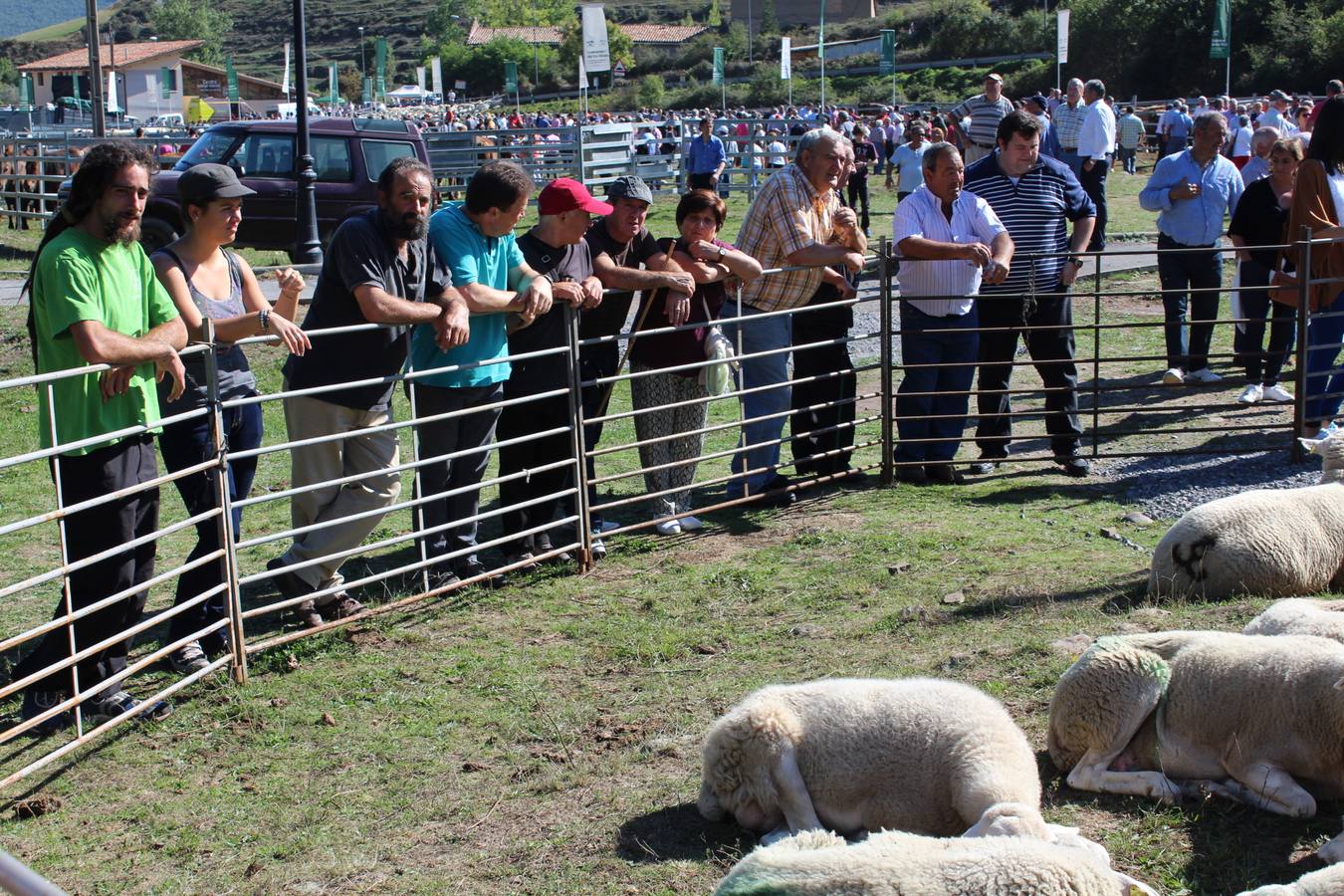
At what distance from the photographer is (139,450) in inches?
209

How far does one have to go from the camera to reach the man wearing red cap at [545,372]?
703 cm

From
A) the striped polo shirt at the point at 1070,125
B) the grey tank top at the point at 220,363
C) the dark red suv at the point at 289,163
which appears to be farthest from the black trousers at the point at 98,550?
the dark red suv at the point at 289,163

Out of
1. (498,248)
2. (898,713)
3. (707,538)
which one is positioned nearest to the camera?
(898,713)

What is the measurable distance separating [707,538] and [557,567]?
93 cm

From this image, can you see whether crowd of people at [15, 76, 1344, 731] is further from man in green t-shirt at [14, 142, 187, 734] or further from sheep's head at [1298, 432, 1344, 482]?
sheep's head at [1298, 432, 1344, 482]

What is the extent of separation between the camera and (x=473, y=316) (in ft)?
22.0

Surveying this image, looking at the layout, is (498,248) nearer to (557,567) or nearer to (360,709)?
(557,567)

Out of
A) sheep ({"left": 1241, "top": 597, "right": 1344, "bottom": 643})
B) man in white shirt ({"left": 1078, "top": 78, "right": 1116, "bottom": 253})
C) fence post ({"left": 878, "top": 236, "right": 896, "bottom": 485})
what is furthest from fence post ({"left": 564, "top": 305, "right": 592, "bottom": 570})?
man in white shirt ({"left": 1078, "top": 78, "right": 1116, "bottom": 253})

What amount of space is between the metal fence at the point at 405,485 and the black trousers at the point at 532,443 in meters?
0.01

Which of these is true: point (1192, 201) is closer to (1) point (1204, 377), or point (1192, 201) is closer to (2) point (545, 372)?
(1) point (1204, 377)

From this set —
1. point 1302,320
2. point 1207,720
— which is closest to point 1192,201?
point 1302,320

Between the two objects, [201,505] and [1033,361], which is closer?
[201,505]

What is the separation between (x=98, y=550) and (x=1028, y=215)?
19.7ft

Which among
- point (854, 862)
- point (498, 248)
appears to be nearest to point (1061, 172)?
point (498, 248)
